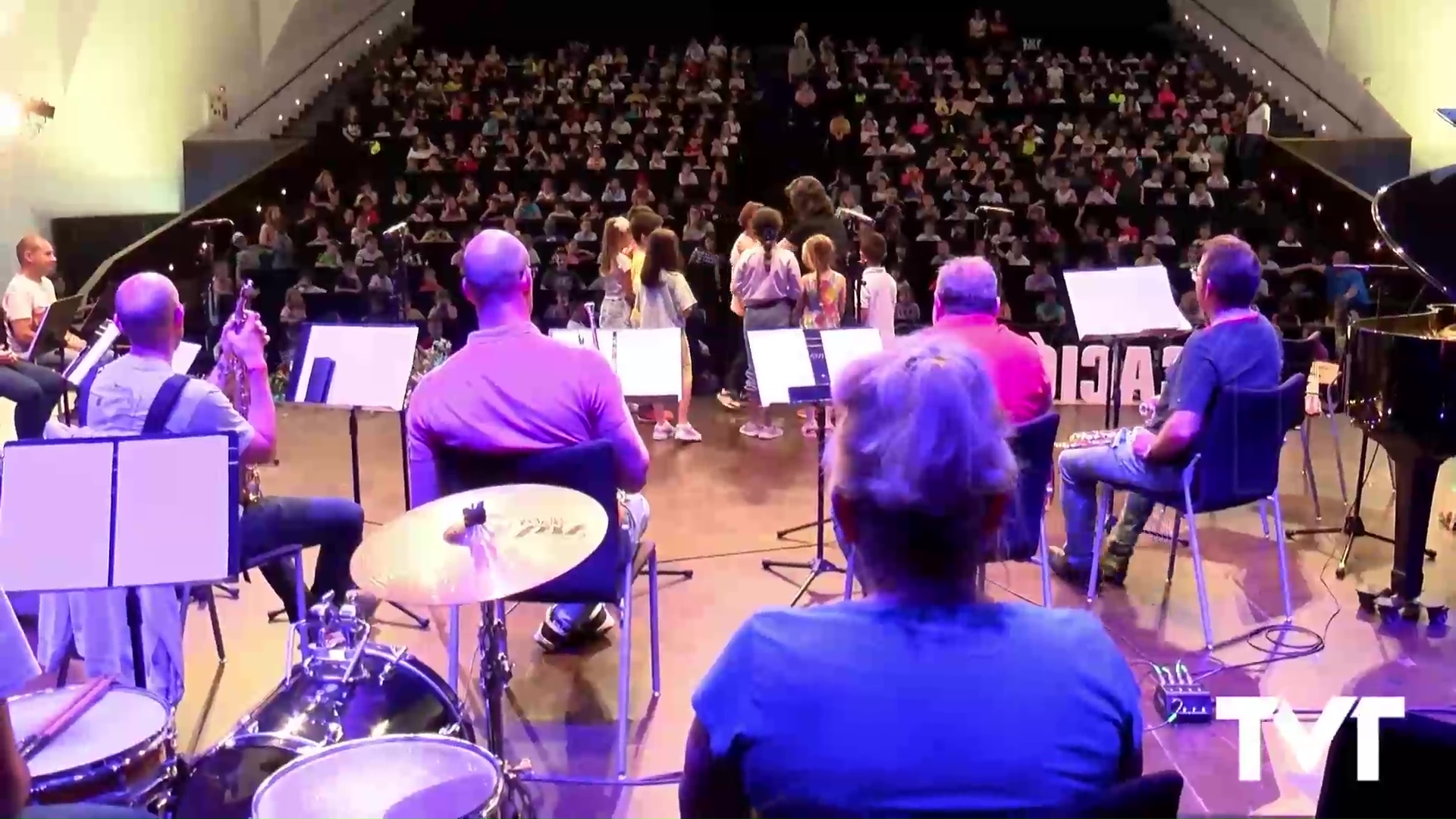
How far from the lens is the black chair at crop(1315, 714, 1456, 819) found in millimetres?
1381

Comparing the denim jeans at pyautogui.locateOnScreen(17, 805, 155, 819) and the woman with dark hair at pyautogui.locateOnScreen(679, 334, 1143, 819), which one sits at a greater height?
the woman with dark hair at pyautogui.locateOnScreen(679, 334, 1143, 819)

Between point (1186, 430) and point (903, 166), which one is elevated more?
point (903, 166)

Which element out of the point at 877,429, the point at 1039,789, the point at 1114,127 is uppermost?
the point at 1114,127

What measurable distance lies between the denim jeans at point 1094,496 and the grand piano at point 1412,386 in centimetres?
77

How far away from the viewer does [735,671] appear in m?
1.28

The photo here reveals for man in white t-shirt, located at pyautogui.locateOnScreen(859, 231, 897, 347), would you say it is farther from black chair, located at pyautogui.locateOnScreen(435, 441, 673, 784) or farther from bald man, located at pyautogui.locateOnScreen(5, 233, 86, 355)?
bald man, located at pyautogui.locateOnScreen(5, 233, 86, 355)

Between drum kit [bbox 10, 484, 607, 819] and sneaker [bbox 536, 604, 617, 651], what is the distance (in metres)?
1.48

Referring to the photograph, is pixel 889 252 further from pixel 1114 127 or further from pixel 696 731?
pixel 696 731

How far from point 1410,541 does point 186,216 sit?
10.2 metres

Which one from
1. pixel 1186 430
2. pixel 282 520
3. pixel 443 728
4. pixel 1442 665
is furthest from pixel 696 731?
pixel 1442 665

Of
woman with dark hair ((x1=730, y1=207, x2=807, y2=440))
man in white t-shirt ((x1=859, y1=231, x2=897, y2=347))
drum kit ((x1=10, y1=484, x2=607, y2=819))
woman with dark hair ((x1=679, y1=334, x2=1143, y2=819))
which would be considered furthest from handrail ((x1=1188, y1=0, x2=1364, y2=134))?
woman with dark hair ((x1=679, y1=334, x2=1143, y2=819))

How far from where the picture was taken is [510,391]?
313 centimetres

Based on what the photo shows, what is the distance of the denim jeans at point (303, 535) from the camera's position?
3643mm

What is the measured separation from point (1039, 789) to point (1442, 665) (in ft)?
10.7
